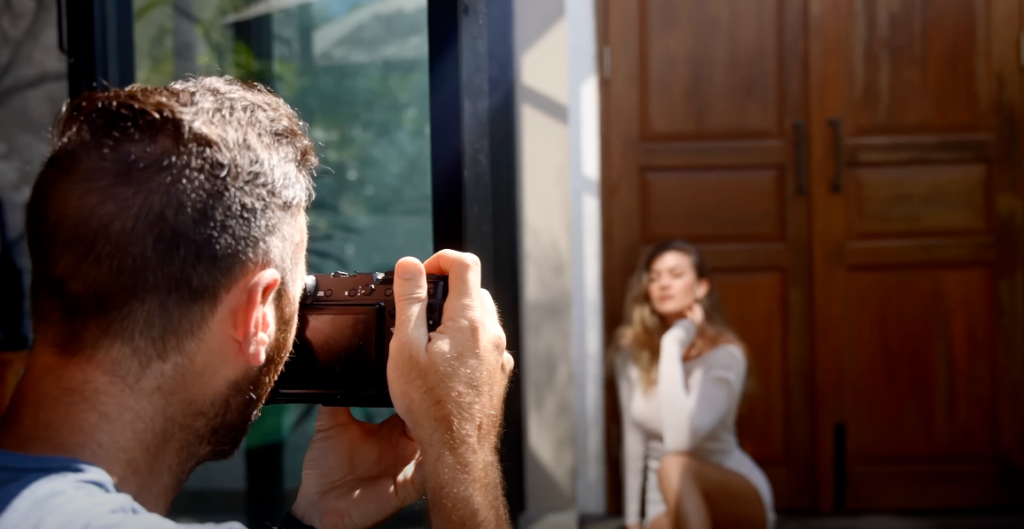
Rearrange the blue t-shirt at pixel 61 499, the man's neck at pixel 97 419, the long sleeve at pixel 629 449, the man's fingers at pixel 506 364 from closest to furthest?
the blue t-shirt at pixel 61 499 < the man's neck at pixel 97 419 < the man's fingers at pixel 506 364 < the long sleeve at pixel 629 449

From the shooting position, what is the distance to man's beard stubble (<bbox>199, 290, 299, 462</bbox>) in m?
0.79

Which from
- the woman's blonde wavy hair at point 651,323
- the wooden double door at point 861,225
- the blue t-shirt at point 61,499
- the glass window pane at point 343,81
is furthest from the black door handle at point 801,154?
the blue t-shirt at point 61,499

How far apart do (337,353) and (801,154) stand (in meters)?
2.51

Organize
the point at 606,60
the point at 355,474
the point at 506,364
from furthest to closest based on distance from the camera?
the point at 606,60 < the point at 355,474 < the point at 506,364

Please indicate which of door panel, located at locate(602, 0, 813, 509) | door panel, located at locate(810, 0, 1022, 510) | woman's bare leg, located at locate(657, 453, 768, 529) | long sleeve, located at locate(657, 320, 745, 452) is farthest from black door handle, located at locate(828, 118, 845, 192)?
woman's bare leg, located at locate(657, 453, 768, 529)

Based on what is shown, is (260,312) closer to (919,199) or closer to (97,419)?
(97,419)

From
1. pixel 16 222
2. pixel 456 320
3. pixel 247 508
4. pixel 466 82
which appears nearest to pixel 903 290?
pixel 466 82

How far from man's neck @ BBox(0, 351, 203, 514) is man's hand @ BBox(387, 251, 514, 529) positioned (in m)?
0.23

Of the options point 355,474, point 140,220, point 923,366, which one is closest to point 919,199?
point 923,366

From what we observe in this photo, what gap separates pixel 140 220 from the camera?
69 cm

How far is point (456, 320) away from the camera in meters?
0.86

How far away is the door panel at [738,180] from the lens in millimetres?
3090

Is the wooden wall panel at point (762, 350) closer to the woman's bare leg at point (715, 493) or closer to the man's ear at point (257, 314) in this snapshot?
the woman's bare leg at point (715, 493)

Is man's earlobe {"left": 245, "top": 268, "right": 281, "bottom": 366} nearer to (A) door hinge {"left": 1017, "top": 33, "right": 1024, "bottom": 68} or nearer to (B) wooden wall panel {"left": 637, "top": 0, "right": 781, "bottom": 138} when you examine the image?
(B) wooden wall panel {"left": 637, "top": 0, "right": 781, "bottom": 138}
